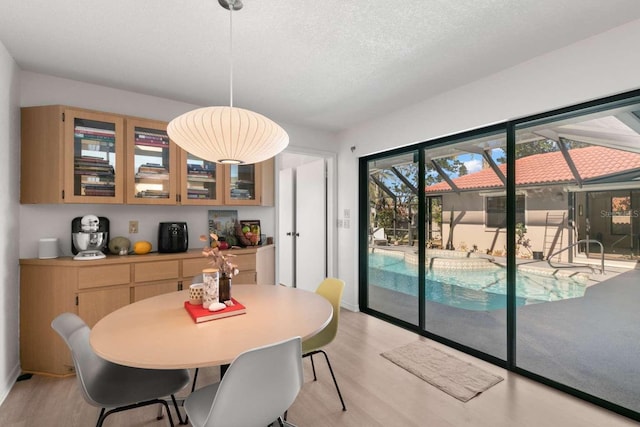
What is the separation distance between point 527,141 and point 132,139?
348 centimetres

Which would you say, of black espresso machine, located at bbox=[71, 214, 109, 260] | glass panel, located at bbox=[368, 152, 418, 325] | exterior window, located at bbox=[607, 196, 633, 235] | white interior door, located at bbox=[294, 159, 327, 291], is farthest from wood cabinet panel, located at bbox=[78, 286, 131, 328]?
exterior window, located at bbox=[607, 196, 633, 235]

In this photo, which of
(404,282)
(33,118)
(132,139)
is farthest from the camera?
(404,282)

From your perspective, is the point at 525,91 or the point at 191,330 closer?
the point at 191,330

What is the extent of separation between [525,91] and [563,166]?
25.9 inches

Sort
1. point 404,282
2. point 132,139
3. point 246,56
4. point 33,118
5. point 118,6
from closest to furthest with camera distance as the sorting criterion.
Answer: point 118,6 → point 246,56 → point 33,118 → point 132,139 → point 404,282

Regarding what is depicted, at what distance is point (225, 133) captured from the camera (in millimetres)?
1571

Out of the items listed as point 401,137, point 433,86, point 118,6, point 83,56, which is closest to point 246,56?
point 118,6

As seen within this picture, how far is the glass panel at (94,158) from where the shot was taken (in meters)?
2.56

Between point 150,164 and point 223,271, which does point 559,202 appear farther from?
point 150,164

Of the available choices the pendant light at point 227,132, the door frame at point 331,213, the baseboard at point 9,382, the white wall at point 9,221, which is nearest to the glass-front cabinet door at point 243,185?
the door frame at point 331,213

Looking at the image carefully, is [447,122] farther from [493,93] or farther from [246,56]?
[246,56]

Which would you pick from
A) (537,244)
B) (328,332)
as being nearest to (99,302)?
(328,332)

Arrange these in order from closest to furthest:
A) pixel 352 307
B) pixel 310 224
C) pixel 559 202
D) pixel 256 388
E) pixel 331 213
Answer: pixel 256 388
pixel 559 202
pixel 352 307
pixel 331 213
pixel 310 224

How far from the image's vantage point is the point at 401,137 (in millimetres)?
3430
